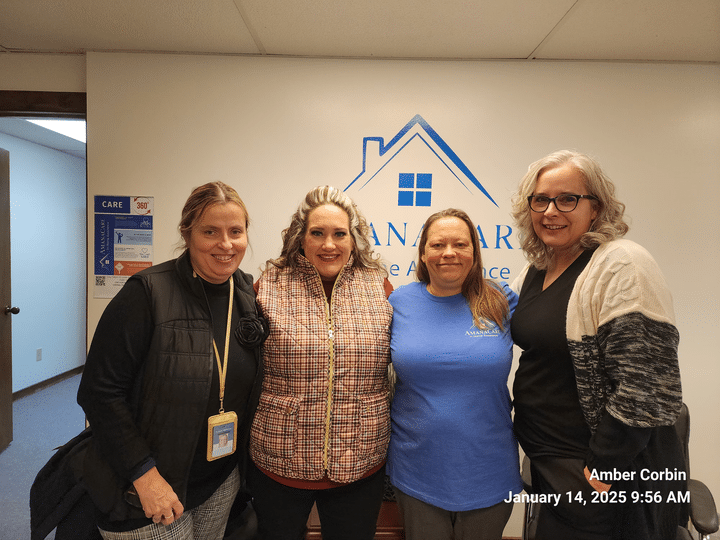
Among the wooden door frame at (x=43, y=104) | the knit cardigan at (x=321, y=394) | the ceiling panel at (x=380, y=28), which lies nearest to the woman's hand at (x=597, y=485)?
the knit cardigan at (x=321, y=394)

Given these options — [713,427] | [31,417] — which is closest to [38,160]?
[31,417]

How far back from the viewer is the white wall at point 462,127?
2324 mm

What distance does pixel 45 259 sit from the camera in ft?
14.3

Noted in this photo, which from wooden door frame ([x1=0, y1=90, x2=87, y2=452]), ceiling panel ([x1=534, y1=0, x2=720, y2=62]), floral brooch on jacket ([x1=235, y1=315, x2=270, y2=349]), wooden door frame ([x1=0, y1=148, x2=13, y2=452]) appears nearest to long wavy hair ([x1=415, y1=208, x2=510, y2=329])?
floral brooch on jacket ([x1=235, y1=315, x2=270, y2=349])

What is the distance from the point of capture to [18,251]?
4.04 m

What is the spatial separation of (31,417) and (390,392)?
391 cm

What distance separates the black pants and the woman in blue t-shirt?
141 millimetres

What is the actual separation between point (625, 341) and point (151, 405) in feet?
4.48

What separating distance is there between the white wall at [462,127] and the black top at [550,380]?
3.88 ft

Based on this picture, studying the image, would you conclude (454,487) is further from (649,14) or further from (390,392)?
(649,14)

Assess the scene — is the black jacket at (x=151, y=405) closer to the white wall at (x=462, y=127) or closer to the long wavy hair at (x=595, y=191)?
the long wavy hair at (x=595, y=191)

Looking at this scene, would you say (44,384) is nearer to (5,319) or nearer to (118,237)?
(5,319)

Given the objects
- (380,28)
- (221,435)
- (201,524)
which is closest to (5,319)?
(201,524)

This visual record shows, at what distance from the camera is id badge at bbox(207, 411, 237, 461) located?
124 cm
